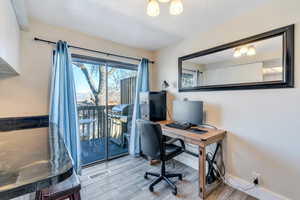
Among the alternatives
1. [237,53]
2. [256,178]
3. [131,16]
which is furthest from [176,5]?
[256,178]

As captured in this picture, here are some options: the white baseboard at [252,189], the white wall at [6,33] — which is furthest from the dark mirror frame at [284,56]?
the white wall at [6,33]

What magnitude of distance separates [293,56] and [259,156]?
1.23m

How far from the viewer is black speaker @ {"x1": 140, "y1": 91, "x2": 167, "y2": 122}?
2.80m

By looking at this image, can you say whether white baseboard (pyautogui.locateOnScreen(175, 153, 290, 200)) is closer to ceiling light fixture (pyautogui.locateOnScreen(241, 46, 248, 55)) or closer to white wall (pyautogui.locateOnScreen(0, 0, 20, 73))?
ceiling light fixture (pyautogui.locateOnScreen(241, 46, 248, 55))

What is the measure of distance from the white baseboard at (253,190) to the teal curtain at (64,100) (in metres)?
2.30

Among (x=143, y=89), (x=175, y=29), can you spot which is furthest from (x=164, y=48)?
(x=143, y=89)

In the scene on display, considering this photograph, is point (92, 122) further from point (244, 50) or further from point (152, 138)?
point (244, 50)

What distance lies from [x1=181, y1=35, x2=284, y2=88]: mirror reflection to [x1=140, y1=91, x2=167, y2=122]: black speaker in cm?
60

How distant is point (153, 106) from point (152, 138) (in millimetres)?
987

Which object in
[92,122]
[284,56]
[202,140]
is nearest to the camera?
[284,56]

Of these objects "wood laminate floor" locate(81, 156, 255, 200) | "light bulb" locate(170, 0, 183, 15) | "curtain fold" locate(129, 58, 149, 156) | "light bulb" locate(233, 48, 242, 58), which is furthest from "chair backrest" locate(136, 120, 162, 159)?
"light bulb" locate(233, 48, 242, 58)

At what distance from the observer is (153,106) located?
2.86 m

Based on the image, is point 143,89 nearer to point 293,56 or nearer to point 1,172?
point 293,56

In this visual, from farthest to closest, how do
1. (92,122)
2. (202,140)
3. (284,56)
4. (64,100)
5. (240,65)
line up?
(92,122) → (64,100) → (240,65) → (202,140) → (284,56)
